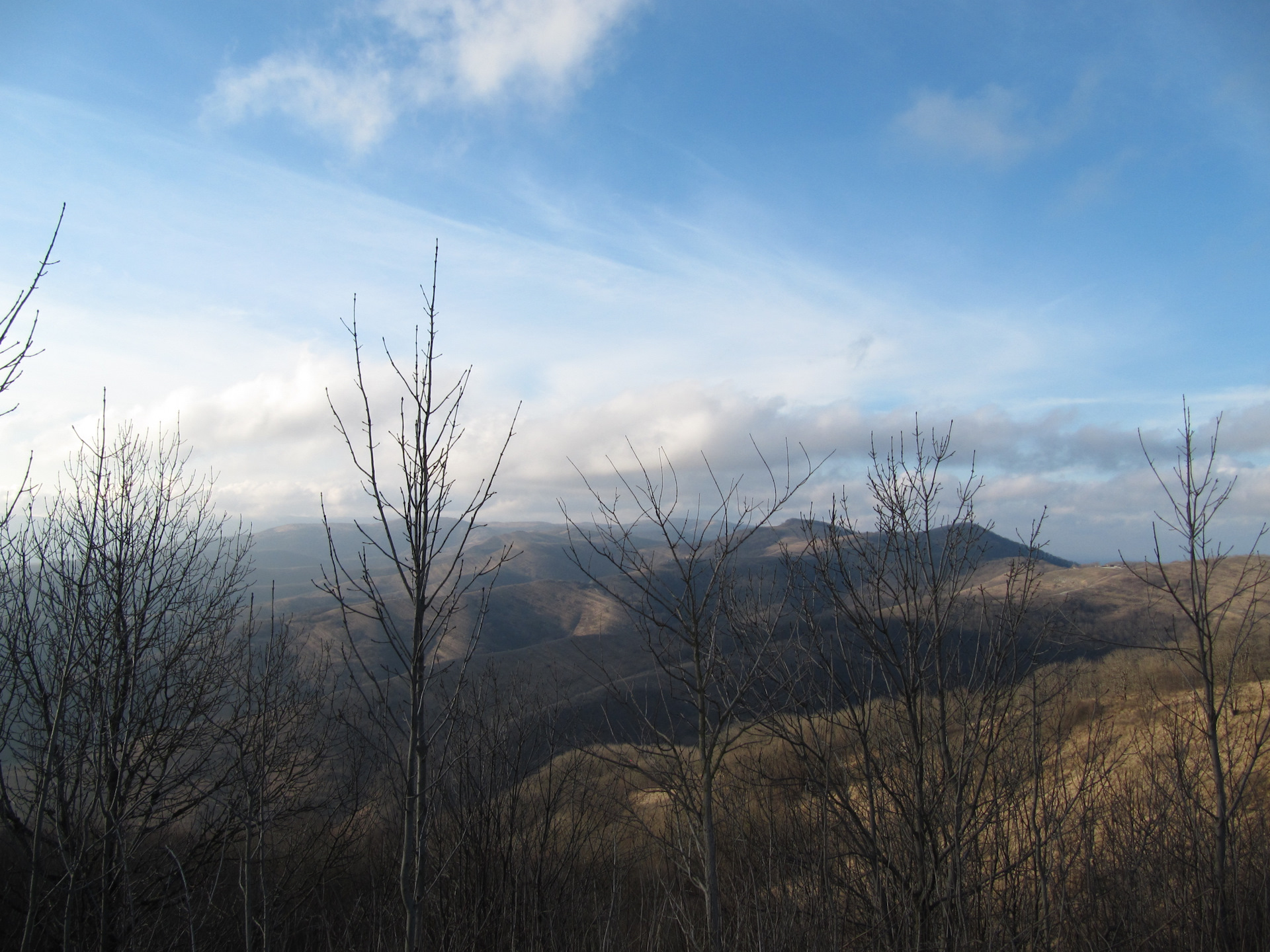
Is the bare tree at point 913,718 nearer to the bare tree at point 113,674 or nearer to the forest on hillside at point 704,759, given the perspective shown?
the forest on hillside at point 704,759

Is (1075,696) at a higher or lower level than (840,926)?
lower

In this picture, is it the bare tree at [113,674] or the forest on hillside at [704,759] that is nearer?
the forest on hillside at [704,759]

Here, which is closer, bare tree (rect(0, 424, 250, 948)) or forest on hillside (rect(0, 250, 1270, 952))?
forest on hillside (rect(0, 250, 1270, 952))

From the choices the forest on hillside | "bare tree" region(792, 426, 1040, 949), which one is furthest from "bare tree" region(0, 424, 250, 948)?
"bare tree" region(792, 426, 1040, 949)

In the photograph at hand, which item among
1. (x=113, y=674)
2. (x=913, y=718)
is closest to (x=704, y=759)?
(x=913, y=718)

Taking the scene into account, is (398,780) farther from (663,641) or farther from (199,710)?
A: (663,641)

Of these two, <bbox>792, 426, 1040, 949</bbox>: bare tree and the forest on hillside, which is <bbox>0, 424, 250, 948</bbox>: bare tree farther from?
<bbox>792, 426, 1040, 949</bbox>: bare tree

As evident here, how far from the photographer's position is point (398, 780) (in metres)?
15.8

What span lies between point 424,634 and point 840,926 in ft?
18.8

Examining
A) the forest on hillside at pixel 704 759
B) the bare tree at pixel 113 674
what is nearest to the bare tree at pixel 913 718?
the forest on hillside at pixel 704 759

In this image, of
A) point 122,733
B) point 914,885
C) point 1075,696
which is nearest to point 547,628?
point 1075,696

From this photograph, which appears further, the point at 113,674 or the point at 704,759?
the point at 113,674

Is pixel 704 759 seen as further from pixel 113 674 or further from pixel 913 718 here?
pixel 113 674

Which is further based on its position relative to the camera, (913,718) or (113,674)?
(113,674)
